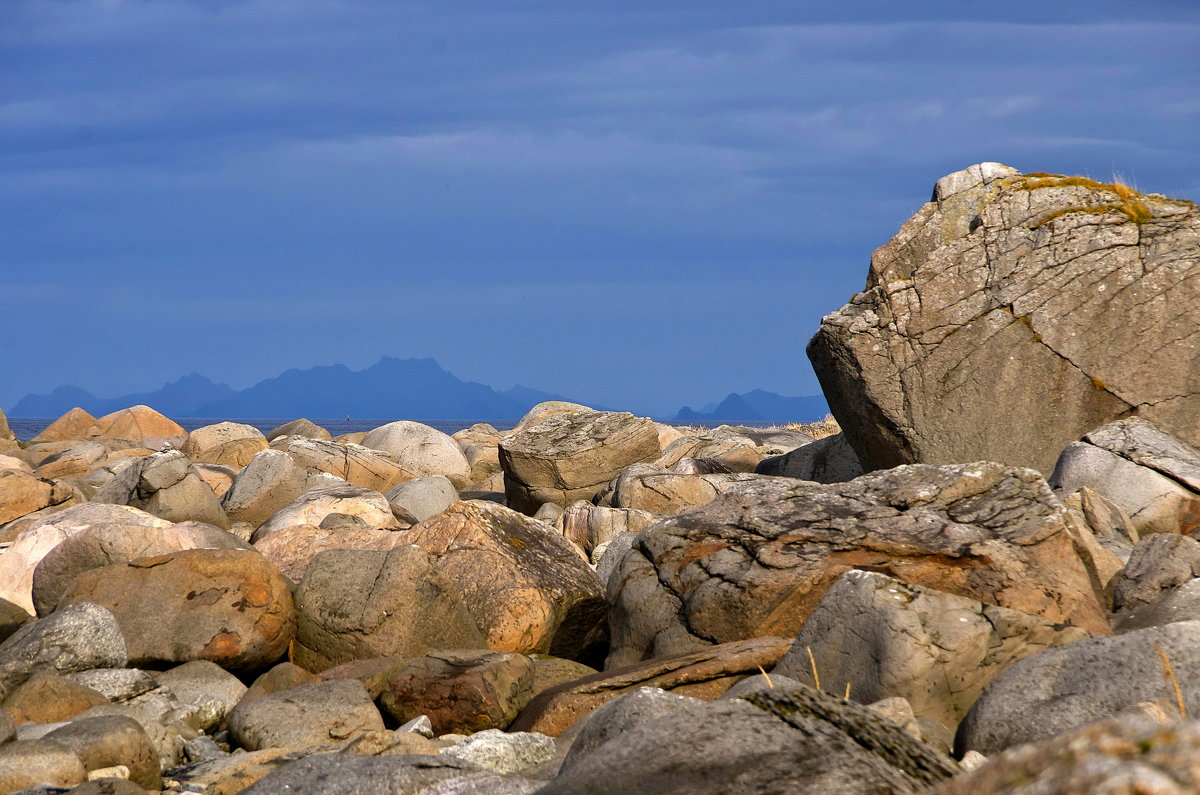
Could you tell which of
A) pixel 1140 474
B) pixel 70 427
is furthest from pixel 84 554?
pixel 70 427

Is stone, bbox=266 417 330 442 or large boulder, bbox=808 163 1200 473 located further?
stone, bbox=266 417 330 442

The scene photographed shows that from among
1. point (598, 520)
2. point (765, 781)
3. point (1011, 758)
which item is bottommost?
point (598, 520)

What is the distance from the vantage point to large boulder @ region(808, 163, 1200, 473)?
43.5 feet

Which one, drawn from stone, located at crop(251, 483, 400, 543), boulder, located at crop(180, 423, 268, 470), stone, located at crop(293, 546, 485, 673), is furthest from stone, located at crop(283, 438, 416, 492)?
stone, located at crop(293, 546, 485, 673)

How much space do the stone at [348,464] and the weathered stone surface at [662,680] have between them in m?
16.1

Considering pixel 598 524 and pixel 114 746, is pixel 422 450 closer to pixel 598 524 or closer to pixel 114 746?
pixel 598 524

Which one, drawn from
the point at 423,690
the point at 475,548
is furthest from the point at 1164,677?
the point at 475,548

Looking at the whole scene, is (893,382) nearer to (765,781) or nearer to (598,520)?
(598,520)

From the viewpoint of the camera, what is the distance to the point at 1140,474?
11930 mm

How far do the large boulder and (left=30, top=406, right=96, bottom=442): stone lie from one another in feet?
104

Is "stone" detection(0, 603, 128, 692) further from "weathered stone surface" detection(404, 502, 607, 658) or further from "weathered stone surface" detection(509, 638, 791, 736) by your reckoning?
"weathered stone surface" detection(509, 638, 791, 736)

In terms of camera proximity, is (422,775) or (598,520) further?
(598,520)

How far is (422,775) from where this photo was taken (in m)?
Answer: 5.45

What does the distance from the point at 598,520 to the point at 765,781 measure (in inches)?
488
